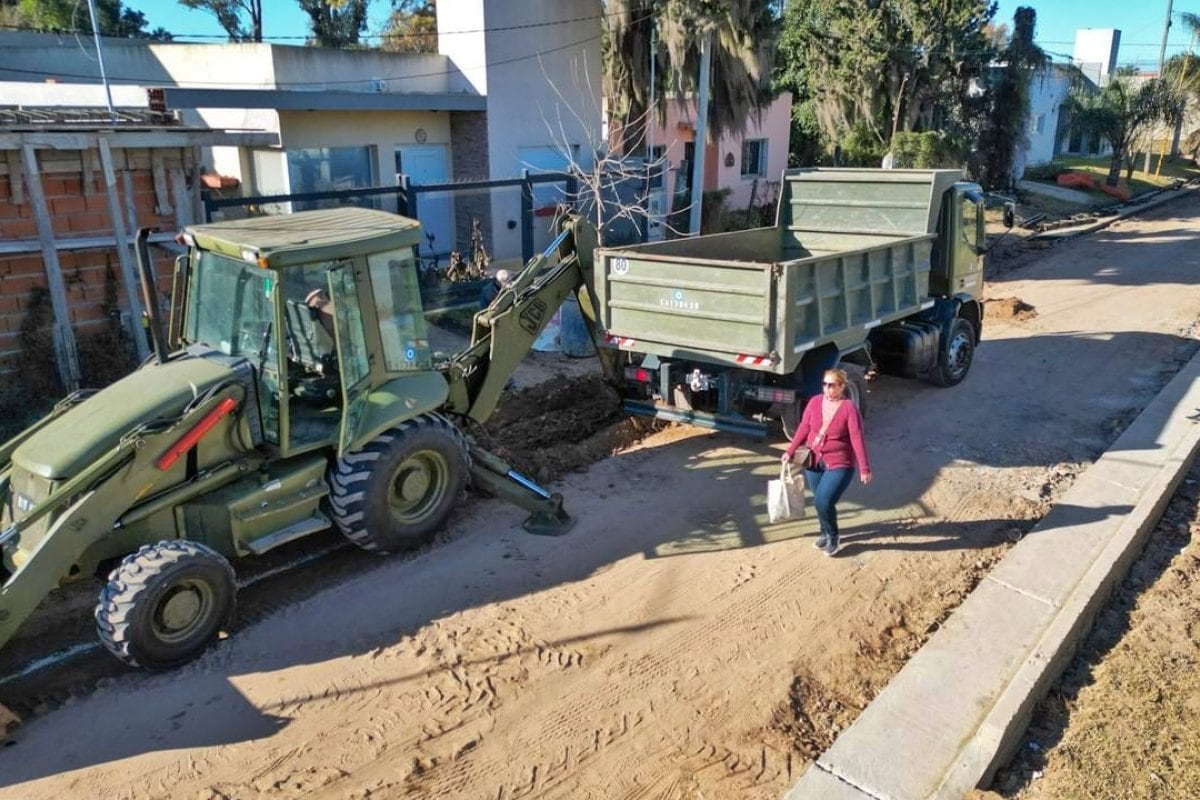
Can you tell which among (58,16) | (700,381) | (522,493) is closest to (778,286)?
(700,381)

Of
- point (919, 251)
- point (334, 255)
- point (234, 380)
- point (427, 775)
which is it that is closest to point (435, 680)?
point (427, 775)

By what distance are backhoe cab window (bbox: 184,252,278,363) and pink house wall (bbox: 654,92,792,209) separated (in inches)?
599

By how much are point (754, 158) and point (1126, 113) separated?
19308 millimetres

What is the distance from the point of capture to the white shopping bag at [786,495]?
23.8ft

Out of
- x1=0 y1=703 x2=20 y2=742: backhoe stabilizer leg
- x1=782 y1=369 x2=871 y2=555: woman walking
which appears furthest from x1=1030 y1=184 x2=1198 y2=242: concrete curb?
x1=0 y1=703 x2=20 y2=742: backhoe stabilizer leg

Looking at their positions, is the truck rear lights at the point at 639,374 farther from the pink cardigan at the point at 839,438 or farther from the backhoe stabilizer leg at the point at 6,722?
the backhoe stabilizer leg at the point at 6,722

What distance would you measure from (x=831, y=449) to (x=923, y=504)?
1.71m

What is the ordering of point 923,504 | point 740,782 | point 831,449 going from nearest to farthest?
point 740,782 < point 831,449 < point 923,504

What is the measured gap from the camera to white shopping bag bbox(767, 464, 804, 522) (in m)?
7.26

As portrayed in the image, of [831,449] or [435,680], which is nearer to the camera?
[435,680]

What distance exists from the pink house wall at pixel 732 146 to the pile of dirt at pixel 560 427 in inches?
439

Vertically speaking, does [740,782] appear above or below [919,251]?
below

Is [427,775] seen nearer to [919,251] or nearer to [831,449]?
[831,449]

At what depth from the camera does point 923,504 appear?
8250 mm
